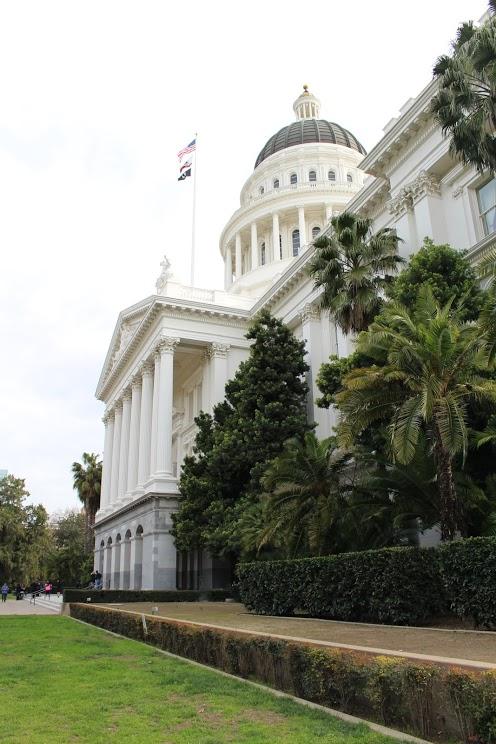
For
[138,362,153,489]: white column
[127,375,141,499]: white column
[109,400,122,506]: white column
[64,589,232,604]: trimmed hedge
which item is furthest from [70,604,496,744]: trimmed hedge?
[109,400,122,506]: white column

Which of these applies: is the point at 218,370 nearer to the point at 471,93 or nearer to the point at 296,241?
the point at 296,241

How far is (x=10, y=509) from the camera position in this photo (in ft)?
220

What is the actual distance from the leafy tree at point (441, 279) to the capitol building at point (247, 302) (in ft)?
8.37

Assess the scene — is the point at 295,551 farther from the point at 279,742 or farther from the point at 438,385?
the point at 279,742

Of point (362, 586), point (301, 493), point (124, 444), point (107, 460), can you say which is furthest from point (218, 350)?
point (362, 586)

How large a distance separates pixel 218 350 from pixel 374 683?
35.4 metres

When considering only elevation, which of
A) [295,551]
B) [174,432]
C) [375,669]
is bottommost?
[375,669]

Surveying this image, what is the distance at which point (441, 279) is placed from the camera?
19625mm

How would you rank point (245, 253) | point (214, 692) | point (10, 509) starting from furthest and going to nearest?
point (10, 509) → point (245, 253) → point (214, 692)

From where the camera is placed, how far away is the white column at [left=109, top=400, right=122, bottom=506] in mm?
50000

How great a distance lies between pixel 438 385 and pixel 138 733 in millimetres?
Result: 10411

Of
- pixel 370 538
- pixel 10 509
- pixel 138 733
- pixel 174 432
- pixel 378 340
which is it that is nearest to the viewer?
pixel 138 733

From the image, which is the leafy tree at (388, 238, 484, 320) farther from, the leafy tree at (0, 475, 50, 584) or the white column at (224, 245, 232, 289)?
the leafy tree at (0, 475, 50, 584)

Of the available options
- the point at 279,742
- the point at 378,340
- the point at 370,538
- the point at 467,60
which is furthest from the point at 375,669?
the point at 467,60
